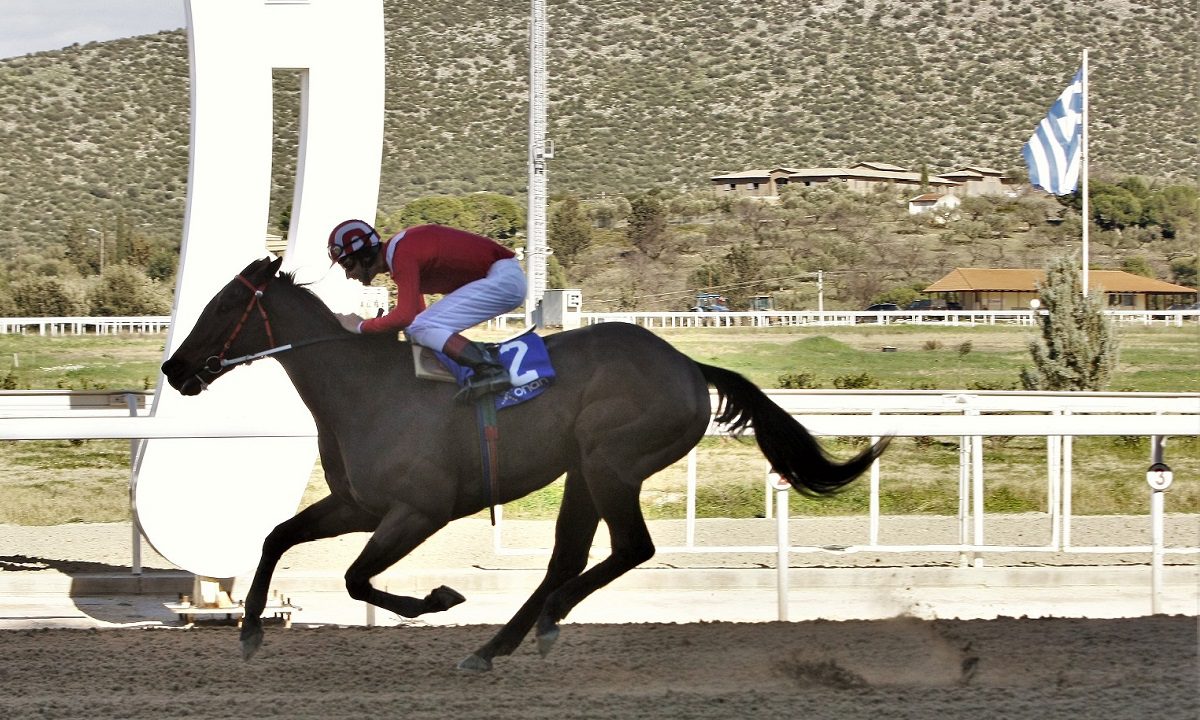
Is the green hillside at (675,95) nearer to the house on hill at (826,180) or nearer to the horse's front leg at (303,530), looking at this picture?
the house on hill at (826,180)

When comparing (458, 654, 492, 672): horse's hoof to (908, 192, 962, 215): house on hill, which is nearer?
(458, 654, 492, 672): horse's hoof

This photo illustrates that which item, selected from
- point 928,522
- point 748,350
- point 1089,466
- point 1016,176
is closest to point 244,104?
point 928,522

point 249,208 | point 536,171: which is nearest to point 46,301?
point 536,171

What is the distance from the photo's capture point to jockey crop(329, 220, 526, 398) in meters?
4.50

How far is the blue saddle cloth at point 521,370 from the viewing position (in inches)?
178

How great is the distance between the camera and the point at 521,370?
452cm

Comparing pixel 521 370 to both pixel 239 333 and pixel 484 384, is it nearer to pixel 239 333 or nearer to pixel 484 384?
pixel 484 384

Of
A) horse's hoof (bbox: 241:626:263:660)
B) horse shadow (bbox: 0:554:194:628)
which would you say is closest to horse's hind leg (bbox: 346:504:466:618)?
horse's hoof (bbox: 241:626:263:660)

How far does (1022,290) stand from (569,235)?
14423mm

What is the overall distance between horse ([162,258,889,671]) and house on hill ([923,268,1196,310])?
117ft

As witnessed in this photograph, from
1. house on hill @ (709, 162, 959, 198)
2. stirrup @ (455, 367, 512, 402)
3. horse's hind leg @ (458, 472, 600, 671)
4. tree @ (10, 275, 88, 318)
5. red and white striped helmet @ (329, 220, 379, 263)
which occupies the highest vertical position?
house on hill @ (709, 162, 959, 198)

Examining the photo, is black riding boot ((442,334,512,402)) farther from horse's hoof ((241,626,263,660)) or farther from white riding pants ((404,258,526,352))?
horse's hoof ((241,626,263,660))

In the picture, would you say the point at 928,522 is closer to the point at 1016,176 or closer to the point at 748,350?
the point at 748,350

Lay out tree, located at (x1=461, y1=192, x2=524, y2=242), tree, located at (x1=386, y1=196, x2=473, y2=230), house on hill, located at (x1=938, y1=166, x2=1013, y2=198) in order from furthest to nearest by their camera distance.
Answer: house on hill, located at (x1=938, y1=166, x2=1013, y2=198), tree, located at (x1=461, y1=192, x2=524, y2=242), tree, located at (x1=386, y1=196, x2=473, y2=230)
